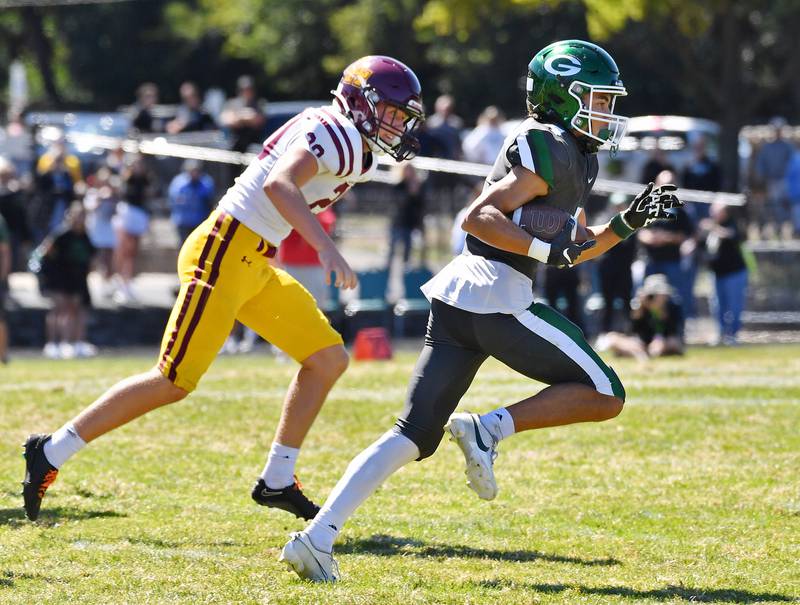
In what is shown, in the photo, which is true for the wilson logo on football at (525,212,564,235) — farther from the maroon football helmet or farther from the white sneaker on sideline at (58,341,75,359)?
the white sneaker on sideline at (58,341,75,359)

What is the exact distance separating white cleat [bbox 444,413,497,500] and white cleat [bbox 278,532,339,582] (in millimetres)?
583

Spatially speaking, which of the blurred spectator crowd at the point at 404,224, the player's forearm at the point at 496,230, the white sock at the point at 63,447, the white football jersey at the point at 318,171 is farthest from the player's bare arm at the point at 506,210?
the blurred spectator crowd at the point at 404,224

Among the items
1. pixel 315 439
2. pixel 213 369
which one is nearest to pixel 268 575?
pixel 315 439

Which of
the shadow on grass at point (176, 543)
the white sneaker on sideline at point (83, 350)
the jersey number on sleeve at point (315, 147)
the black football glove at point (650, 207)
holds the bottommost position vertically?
the white sneaker on sideline at point (83, 350)

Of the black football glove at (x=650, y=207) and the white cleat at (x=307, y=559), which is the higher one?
the black football glove at (x=650, y=207)

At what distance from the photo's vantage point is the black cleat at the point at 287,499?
614 cm

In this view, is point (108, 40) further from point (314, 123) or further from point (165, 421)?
point (314, 123)

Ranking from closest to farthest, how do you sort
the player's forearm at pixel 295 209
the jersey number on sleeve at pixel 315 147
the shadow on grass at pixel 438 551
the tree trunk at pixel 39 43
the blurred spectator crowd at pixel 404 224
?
the player's forearm at pixel 295 209 < the jersey number on sleeve at pixel 315 147 < the shadow on grass at pixel 438 551 < the blurred spectator crowd at pixel 404 224 < the tree trunk at pixel 39 43

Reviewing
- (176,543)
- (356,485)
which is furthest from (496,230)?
(176,543)

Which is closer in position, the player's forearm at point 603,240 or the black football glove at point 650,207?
the black football glove at point 650,207

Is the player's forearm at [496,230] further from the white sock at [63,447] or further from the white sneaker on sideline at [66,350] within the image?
the white sneaker on sideline at [66,350]

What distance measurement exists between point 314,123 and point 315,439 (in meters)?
3.10

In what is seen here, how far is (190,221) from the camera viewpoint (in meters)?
16.9

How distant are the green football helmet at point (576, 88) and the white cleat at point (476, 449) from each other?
3.68ft
